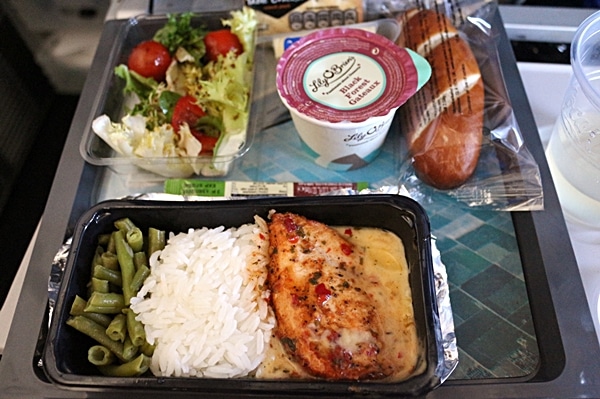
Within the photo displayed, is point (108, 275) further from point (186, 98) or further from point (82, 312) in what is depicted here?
point (186, 98)

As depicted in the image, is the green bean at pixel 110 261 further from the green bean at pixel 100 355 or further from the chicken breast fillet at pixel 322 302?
the chicken breast fillet at pixel 322 302

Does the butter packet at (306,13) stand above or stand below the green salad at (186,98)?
above

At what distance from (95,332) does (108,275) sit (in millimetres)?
138

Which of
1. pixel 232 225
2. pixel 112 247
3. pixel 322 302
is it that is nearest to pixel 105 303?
pixel 112 247

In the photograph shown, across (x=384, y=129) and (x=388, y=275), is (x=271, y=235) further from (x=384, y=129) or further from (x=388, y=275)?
(x=384, y=129)

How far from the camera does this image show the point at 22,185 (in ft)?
5.52

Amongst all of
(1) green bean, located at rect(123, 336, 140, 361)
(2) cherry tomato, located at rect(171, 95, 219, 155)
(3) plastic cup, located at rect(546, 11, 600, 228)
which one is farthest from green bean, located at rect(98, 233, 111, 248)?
(3) plastic cup, located at rect(546, 11, 600, 228)

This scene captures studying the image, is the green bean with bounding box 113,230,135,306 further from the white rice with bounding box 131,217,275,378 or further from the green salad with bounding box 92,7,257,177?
the green salad with bounding box 92,7,257,177

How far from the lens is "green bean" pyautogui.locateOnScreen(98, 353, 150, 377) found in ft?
3.67

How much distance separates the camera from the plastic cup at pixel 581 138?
4.03 ft

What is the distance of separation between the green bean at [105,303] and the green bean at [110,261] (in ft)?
0.22

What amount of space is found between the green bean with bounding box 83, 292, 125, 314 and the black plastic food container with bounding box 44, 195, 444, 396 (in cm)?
5

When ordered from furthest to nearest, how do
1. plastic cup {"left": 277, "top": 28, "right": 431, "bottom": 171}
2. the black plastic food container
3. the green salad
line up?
the green salad < plastic cup {"left": 277, "top": 28, "right": 431, "bottom": 171} < the black plastic food container

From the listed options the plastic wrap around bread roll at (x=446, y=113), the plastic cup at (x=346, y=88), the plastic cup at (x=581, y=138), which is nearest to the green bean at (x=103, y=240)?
the plastic cup at (x=346, y=88)
